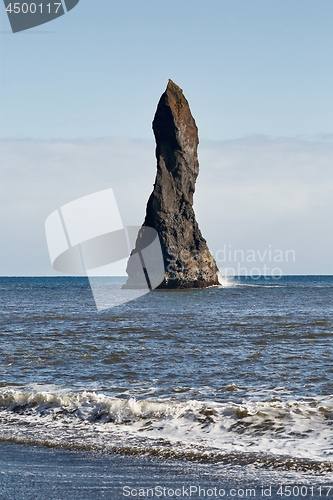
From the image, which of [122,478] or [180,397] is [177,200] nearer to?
[180,397]

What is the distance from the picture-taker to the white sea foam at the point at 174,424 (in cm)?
821

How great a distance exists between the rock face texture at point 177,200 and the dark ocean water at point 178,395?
52.5 metres

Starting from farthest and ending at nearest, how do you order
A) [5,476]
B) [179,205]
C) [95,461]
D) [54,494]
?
[179,205] < [95,461] < [5,476] < [54,494]

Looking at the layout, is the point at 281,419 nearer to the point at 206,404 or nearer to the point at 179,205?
the point at 206,404

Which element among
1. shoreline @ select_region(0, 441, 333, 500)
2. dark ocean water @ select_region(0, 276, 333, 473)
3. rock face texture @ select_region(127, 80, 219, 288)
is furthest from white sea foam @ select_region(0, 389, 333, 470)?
rock face texture @ select_region(127, 80, 219, 288)

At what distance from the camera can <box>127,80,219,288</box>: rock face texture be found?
245 ft

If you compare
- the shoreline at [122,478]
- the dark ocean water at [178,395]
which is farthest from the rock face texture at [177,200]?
the shoreline at [122,478]

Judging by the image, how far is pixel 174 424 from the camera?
9469 millimetres

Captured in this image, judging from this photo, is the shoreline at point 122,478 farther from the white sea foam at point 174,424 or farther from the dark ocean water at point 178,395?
the white sea foam at point 174,424

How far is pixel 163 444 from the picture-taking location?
27.5 ft

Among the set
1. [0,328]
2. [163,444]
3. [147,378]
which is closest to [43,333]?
[0,328]

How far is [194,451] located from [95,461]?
1.36 m

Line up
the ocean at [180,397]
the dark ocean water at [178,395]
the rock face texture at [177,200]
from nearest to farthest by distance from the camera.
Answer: the ocean at [180,397] → the dark ocean water at [178,395] → the rock face texture at [177,200]

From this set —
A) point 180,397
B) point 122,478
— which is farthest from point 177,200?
point 122,478
